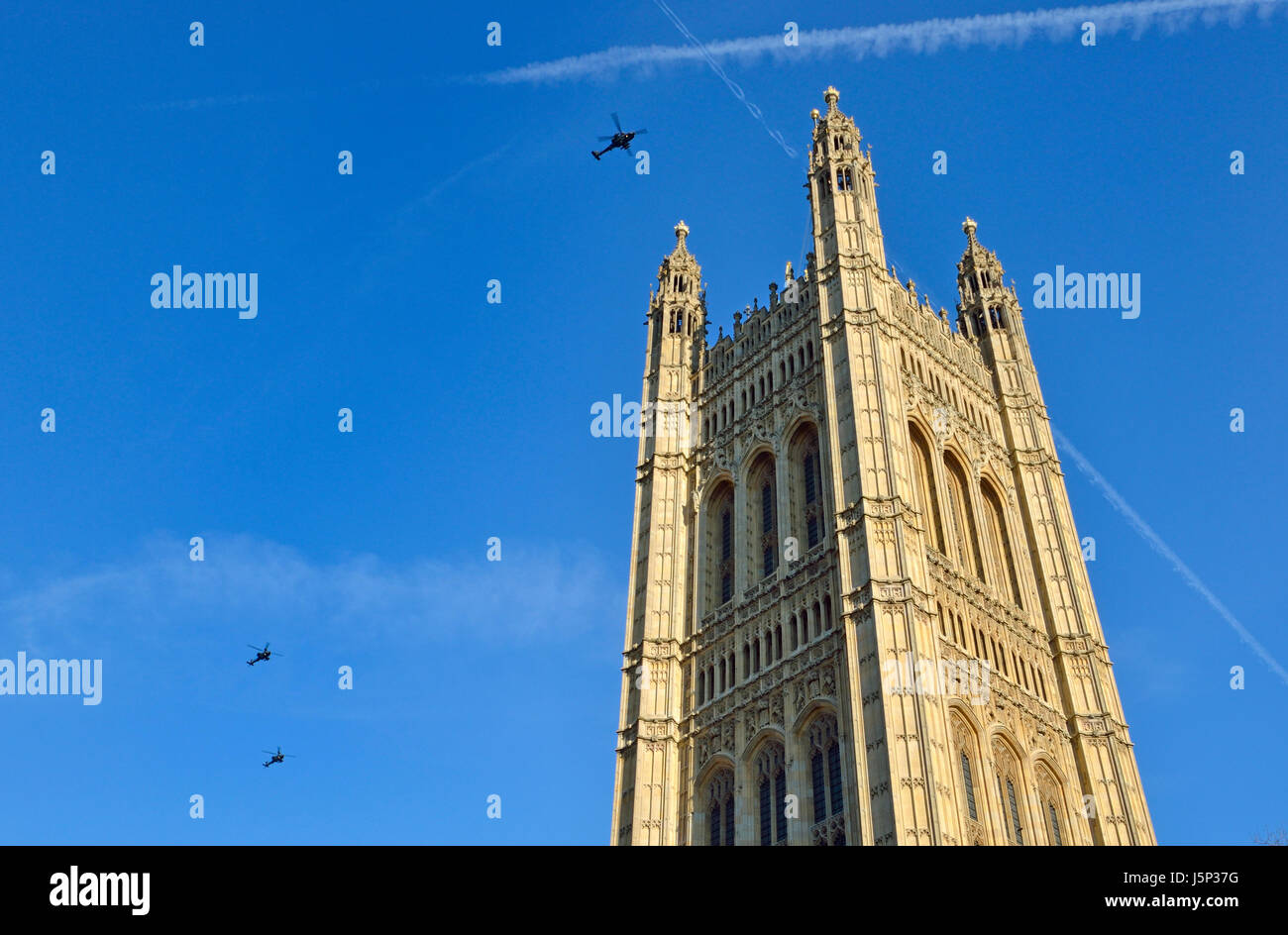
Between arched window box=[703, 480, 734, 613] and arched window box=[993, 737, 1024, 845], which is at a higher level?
arched window box=[703, 480, 734, 613]

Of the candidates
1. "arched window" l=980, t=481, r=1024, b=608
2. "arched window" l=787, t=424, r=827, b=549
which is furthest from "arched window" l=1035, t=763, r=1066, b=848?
"arched window" l=787, t=424, r=827, b=549

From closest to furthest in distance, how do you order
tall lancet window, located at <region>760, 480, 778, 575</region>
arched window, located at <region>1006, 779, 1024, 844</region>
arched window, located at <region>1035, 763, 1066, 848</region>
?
arched window, located at <region>1006, 779, 1024, 844</region> < arched window, located at <region>1035, 763, 1066, 848</region> < tall lancet window, located at <region>760, 480, 778, 575</region>

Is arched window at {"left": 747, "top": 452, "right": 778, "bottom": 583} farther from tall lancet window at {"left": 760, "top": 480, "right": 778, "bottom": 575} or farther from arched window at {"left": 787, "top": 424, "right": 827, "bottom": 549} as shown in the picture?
arched window at {"left": 787, "top": 424, "right": 827, "bottom": 549}

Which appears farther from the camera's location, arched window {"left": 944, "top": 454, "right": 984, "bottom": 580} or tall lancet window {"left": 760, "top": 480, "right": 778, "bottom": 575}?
arched window {"left": 944, "top": 454, "right": 984, "bottom": 580}

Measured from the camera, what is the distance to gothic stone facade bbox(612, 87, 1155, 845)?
45.5m

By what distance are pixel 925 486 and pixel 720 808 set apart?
16.3 m

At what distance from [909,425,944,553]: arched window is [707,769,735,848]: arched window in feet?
40.9

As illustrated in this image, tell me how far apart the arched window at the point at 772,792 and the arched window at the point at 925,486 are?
35.7 ft
